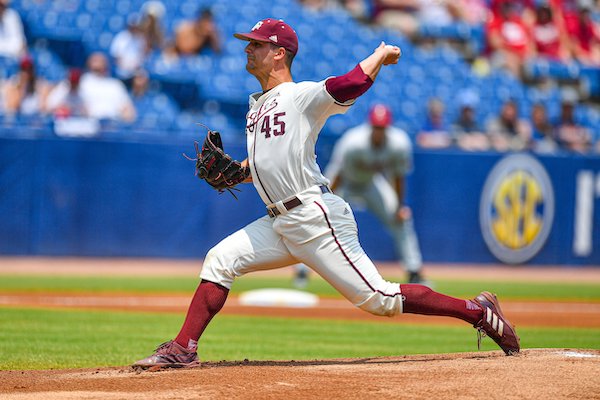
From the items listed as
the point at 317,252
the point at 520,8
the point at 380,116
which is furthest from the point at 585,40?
the point at 317,252

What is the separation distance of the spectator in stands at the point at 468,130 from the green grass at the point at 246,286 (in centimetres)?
273

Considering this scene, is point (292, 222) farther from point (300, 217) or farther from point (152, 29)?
point (152, 29)

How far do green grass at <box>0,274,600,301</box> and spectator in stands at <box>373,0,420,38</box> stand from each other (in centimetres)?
661

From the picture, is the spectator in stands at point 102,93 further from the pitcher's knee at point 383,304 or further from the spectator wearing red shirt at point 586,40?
the spectator wearing red shirt at point 586,40

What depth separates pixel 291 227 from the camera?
17.6 feet

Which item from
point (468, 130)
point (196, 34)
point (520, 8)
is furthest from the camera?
point (520, 8)

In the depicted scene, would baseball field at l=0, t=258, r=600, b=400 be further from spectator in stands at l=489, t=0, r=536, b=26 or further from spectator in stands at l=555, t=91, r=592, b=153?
spectator in stands at l=489, t=0, r=536, b=26

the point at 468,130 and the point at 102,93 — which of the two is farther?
the point at 468,130

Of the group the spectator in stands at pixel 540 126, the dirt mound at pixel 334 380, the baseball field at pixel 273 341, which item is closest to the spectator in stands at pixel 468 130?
the spectator in stands at pixel 540 126

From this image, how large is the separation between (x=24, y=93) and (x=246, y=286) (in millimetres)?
4223

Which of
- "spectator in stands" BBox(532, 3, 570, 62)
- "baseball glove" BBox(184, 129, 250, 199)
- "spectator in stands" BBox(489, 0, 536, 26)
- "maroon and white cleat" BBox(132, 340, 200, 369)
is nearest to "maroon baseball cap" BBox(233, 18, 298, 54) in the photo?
"baseball glove" BBox(184, 129, 250, 199)

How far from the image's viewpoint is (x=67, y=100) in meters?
13.7

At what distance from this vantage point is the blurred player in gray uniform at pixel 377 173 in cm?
1171

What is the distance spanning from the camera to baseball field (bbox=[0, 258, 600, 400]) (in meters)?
4.82
